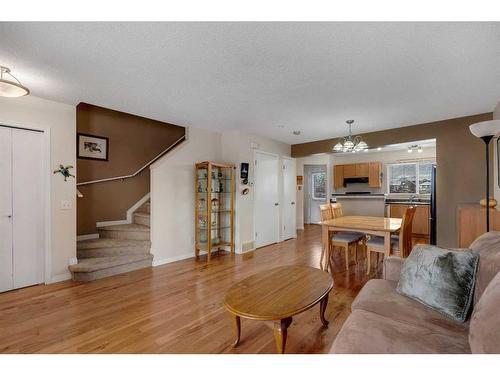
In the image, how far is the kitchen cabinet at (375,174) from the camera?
681 cm

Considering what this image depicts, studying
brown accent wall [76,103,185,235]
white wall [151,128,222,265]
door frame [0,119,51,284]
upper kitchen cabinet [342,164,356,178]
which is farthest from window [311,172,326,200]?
door frame [0,119,51,284]

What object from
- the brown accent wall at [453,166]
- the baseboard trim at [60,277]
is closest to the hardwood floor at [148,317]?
the baseboard trim at [60,277]

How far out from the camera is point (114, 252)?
3584mm

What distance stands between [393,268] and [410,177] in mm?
5866

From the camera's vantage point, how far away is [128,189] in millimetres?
4539

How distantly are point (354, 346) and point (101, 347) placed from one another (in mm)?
1760

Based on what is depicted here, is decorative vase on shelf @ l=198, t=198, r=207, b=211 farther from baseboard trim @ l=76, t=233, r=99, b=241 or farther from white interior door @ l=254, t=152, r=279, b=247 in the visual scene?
baseboard trim @ l=76, t=233, r=99, b=241

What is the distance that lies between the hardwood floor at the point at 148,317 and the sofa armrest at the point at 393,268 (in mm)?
568

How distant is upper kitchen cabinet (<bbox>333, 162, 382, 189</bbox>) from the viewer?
6.83 metres

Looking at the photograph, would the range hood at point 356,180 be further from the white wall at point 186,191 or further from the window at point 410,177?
the white wall at point 186,191

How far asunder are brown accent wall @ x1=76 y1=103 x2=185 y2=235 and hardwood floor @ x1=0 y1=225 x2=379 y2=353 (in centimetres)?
146

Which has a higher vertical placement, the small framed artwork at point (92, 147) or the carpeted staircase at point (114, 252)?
the small framed artwork at point (92, 147)
